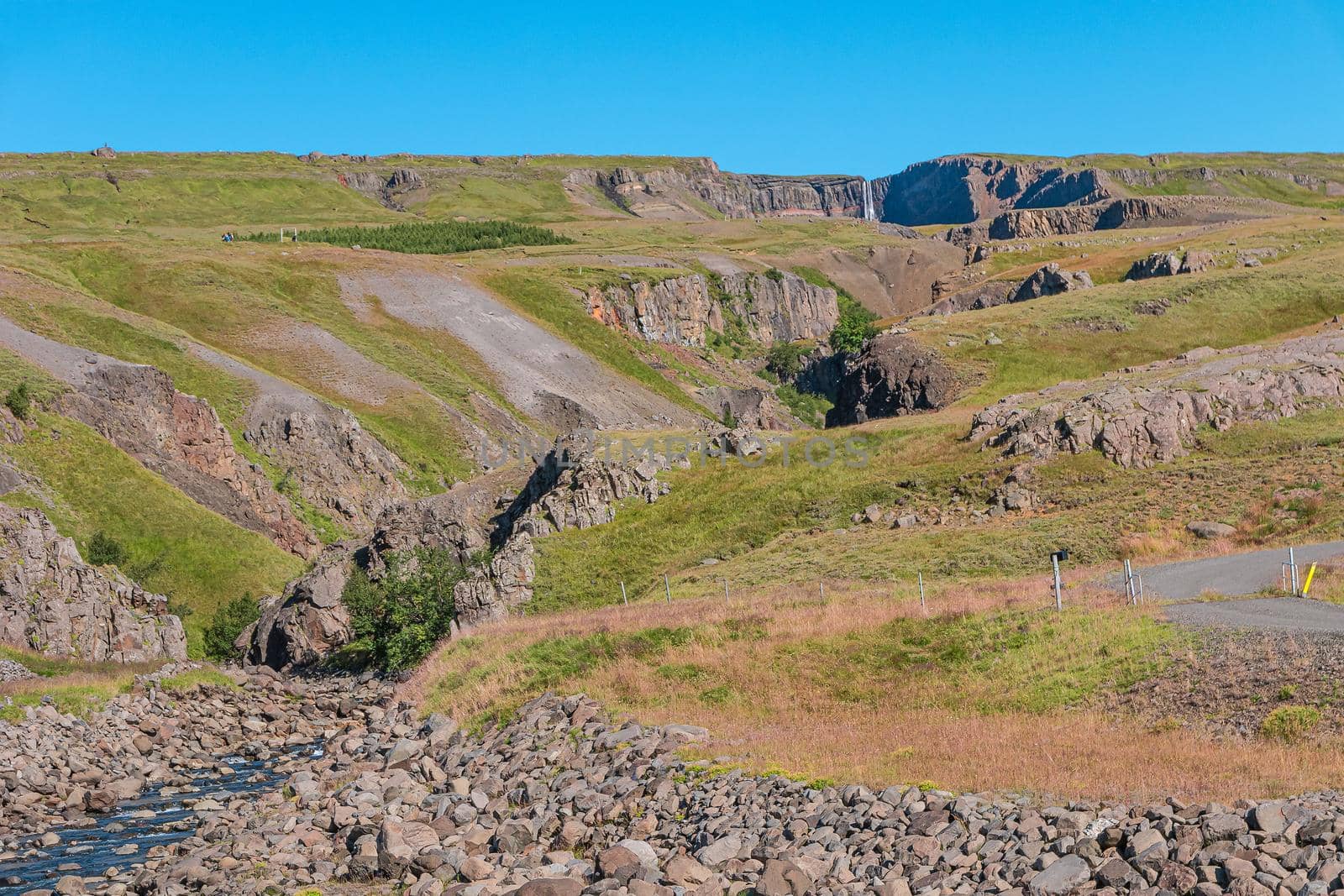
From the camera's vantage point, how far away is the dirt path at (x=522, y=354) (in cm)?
11650

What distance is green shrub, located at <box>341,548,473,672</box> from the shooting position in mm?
55844

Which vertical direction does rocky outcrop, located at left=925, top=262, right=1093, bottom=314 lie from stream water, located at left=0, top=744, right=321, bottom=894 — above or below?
above

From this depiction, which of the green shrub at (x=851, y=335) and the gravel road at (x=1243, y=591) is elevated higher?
the green shrub at (x=851, y=335)

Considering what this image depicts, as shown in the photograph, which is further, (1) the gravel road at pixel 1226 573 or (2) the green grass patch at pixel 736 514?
(2) the green grass patch at pixel 736 514

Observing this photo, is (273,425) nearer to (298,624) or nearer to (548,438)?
(548,438)

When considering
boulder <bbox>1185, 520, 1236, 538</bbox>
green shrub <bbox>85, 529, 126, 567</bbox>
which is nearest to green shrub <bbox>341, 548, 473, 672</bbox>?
green shrub <bbox>85, 529, 126, 567</bbox>

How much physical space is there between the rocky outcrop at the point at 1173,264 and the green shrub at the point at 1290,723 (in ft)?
338

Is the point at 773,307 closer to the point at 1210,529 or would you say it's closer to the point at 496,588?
the point at 496,588

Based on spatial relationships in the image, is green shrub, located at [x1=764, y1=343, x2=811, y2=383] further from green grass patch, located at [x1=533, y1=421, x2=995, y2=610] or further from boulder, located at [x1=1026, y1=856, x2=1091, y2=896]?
boulder, located at [x1=1026, y1=856, x2=1091, y2=896]

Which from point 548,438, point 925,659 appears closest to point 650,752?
point 925,659

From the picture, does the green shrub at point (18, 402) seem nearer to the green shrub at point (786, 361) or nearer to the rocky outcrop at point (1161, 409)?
the rocky outcrop at point (1161, 409)

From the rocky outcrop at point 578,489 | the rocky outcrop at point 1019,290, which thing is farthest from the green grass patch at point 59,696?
the rocky outcrop at point 1019,290

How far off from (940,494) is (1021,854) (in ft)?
132

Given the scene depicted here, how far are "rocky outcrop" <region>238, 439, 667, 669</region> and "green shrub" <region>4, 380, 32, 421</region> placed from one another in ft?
77.9
